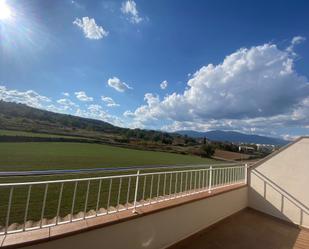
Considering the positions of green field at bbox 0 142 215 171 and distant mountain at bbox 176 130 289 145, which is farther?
distant mountain at bbox 176 130 289 145

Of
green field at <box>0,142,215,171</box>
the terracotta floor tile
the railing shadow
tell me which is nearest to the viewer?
the terracotta floor tile

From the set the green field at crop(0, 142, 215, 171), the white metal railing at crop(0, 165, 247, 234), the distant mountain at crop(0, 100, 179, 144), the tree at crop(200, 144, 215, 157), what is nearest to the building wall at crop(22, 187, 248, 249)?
the white metal railing at crop(0, 165, 247, 234)

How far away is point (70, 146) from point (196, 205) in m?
43.9

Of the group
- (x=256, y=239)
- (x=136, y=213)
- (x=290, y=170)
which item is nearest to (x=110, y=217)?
(x=136, y=213)

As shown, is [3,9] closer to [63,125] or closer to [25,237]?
[25,237]

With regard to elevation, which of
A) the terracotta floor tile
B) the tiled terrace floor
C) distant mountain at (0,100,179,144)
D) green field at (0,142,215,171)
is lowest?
green field at (0,142,215,171)

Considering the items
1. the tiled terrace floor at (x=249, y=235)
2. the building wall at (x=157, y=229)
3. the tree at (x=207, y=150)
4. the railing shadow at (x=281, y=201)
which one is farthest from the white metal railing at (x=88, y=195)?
the tree at (x=207, y=150)

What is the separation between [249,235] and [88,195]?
319 cm

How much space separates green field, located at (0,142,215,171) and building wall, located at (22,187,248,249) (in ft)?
87.7

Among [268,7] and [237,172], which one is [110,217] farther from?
[268,7]

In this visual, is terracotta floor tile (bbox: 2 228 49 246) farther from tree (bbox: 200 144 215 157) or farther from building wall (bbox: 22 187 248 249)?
tree (bbox: 200 144 215 157)

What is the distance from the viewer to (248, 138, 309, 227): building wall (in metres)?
5.39

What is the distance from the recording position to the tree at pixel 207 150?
3404 centimetres

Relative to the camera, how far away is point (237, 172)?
5957 millimetres
